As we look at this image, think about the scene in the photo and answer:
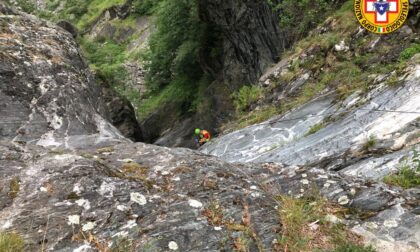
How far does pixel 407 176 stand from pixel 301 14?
13.7 meters

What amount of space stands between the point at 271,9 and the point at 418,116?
42.8 ft

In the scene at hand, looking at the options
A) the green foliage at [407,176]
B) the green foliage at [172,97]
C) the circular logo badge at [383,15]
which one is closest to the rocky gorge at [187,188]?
the green foliage at [407,176]

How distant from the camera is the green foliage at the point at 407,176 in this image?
225 inches

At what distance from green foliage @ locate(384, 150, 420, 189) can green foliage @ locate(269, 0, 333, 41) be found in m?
11.7

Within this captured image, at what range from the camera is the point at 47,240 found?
4.00m

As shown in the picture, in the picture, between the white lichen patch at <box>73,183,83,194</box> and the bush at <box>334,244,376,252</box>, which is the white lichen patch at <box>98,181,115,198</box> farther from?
the bush at <box>334,244,376,252</box>

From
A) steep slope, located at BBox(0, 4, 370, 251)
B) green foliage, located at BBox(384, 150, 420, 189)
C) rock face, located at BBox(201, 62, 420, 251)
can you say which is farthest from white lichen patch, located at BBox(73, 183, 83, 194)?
green foliage, located at BBox(384, 150, 420, 189)

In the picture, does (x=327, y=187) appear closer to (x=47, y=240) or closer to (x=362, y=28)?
(x=47, y=240)

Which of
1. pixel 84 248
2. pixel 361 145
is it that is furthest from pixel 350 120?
pixel 84 248

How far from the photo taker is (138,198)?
4.68 m

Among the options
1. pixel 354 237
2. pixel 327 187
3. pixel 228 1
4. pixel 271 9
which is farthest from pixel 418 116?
pixel 228 1

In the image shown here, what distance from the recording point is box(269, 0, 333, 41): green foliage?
680 inches

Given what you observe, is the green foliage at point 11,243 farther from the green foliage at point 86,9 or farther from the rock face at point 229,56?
the green foliage at point 86,9

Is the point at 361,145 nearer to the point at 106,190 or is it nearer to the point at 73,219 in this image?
the point at 106,190
